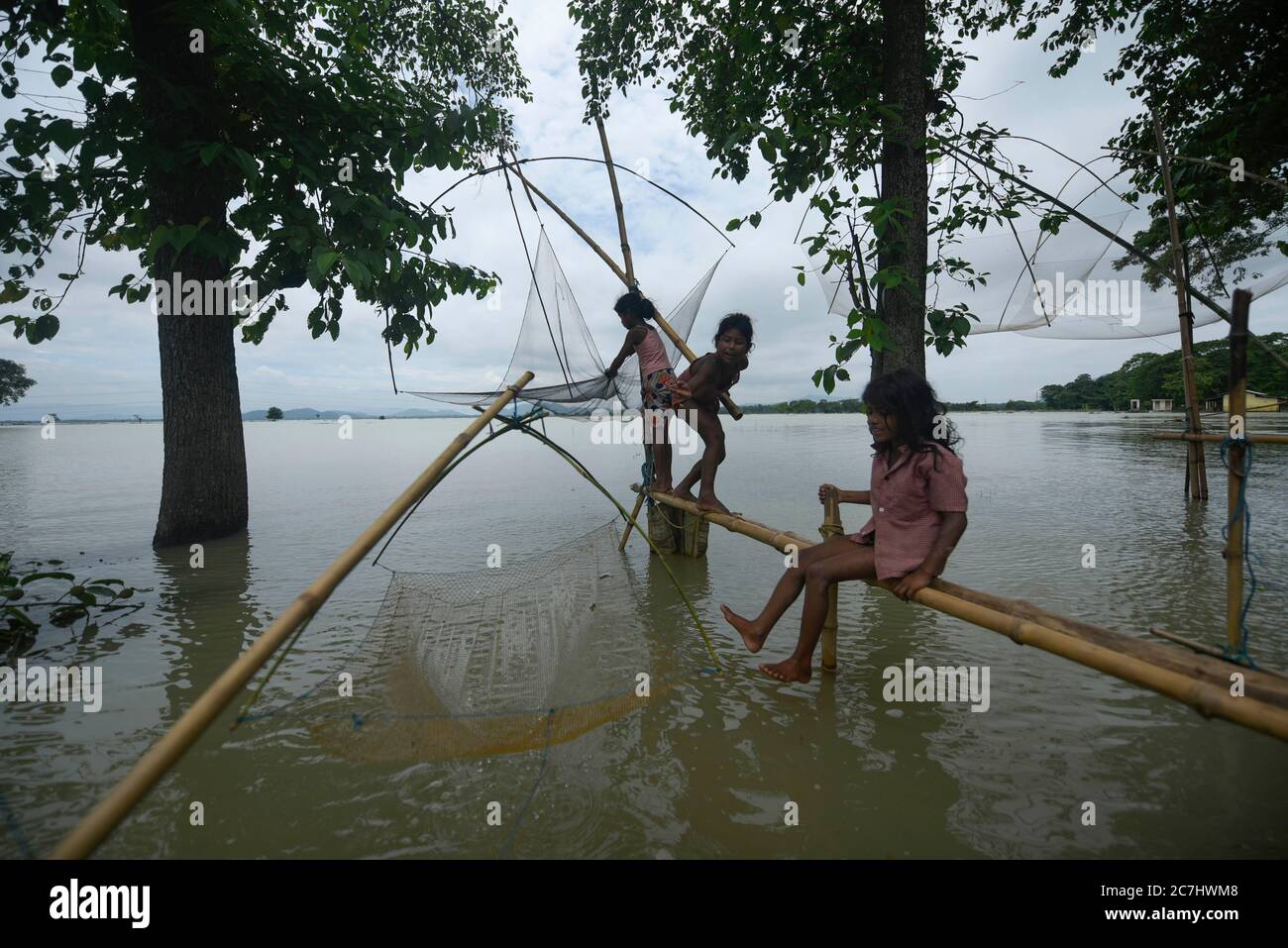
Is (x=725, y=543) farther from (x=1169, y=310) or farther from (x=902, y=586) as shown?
(x=1169, y=310)

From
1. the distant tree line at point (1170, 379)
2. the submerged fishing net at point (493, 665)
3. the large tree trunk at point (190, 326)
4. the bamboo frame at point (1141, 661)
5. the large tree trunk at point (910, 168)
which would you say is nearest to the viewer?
the bamboo frame at point (1141, 661)

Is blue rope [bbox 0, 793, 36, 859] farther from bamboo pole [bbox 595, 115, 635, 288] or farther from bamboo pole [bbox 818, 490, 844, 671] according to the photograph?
bamboo pole [bbox 595, 115, 635, 288]

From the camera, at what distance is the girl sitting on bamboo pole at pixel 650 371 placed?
546 cm

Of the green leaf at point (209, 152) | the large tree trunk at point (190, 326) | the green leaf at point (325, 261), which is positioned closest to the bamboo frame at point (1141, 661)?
the green leaf at point (325, 261)

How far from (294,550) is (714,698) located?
5208mm

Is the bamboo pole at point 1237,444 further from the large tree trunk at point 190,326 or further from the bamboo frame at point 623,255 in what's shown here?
the large tree trunk at point 190,326

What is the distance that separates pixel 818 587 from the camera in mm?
3053

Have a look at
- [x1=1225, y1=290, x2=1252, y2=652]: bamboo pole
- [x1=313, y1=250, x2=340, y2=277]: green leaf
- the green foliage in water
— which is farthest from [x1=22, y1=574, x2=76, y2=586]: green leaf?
[x1=1225, y1=290, x2=1252, y2=652]: bamboo pole

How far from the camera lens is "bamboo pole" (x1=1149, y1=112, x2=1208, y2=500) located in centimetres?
536

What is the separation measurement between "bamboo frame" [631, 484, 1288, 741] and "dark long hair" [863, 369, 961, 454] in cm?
68

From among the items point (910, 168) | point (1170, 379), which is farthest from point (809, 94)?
point (1170, 379)

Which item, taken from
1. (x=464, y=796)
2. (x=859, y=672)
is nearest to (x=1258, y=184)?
(x=859, y=672)

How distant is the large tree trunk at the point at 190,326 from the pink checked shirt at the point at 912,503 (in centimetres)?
483
